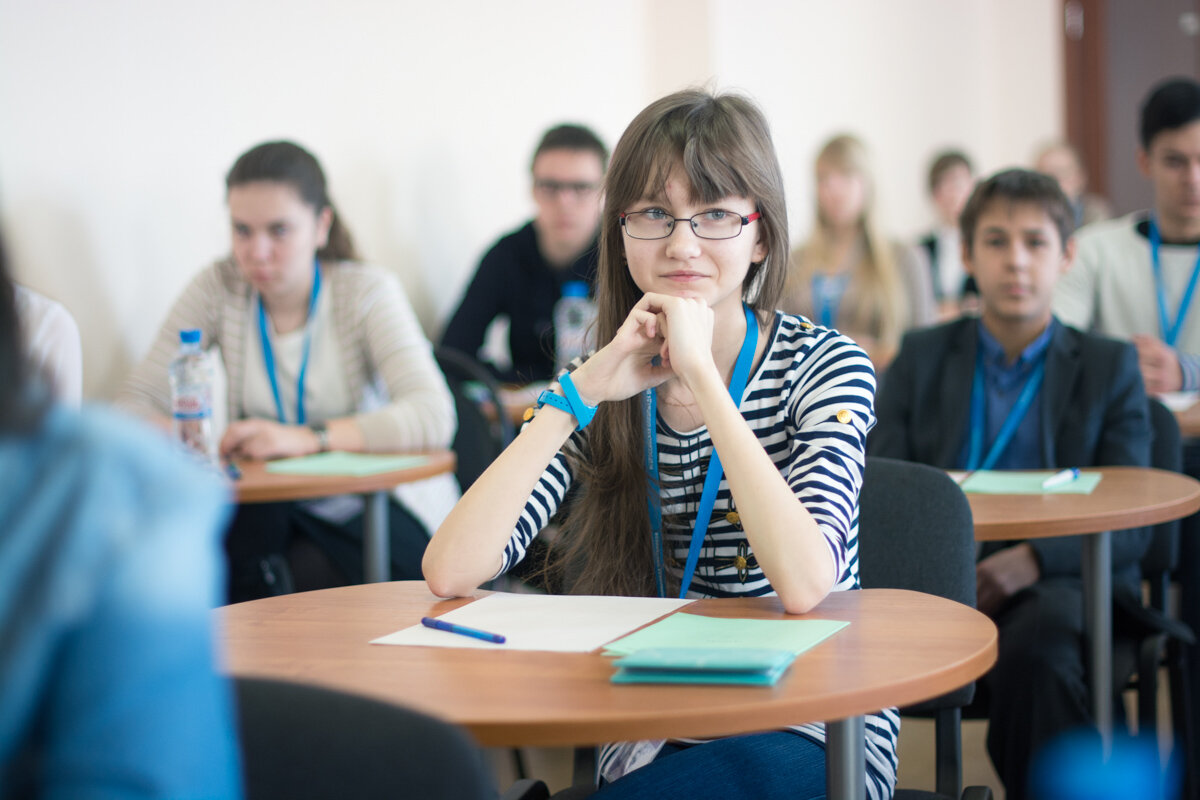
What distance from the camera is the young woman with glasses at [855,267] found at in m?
4.56

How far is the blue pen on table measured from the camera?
219cm

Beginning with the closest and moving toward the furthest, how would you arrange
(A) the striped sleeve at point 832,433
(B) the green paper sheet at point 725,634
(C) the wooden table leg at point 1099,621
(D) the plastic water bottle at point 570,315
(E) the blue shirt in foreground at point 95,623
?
(E) the blue shirt in foreground at point 95,623, (B) the green paper sheet at point 725,634, (A) the striped sleeve at point 832,433, (C) the wooden table leg at point 1099,621, (D) the plastic water bottle at point 570,315

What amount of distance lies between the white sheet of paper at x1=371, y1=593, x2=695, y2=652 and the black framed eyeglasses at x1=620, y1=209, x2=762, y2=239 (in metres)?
0.51

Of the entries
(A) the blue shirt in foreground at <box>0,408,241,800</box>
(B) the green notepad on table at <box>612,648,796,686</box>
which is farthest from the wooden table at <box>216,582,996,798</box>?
(A) the blue shirt in foreground at <box>0,408,241,800</box>

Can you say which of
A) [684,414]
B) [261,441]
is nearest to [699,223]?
[684,414]

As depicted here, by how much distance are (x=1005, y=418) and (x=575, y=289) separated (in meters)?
1.75

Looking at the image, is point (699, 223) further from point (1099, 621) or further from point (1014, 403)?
point (1014, 403)

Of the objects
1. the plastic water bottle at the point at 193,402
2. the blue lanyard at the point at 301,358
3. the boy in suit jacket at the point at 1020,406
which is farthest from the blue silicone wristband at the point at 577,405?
the blue lanyard at the point at 301,358

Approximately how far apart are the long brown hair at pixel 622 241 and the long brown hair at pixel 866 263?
2.67 meters

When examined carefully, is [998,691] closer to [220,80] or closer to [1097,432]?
[1097,432]

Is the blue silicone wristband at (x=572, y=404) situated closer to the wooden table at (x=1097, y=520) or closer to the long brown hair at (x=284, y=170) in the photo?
the wooden table at (x=1097, y=520)

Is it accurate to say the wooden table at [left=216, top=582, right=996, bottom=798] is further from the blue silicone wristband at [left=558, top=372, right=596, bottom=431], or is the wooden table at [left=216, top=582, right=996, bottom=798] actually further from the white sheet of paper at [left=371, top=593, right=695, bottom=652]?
the blue silicone wristband at [left=558, top=372, right=596, bottom=431]

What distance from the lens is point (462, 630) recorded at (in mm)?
1244

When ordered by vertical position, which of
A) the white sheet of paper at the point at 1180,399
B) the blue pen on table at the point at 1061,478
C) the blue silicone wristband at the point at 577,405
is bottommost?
the white sheet of paper at the point at 1180,399
